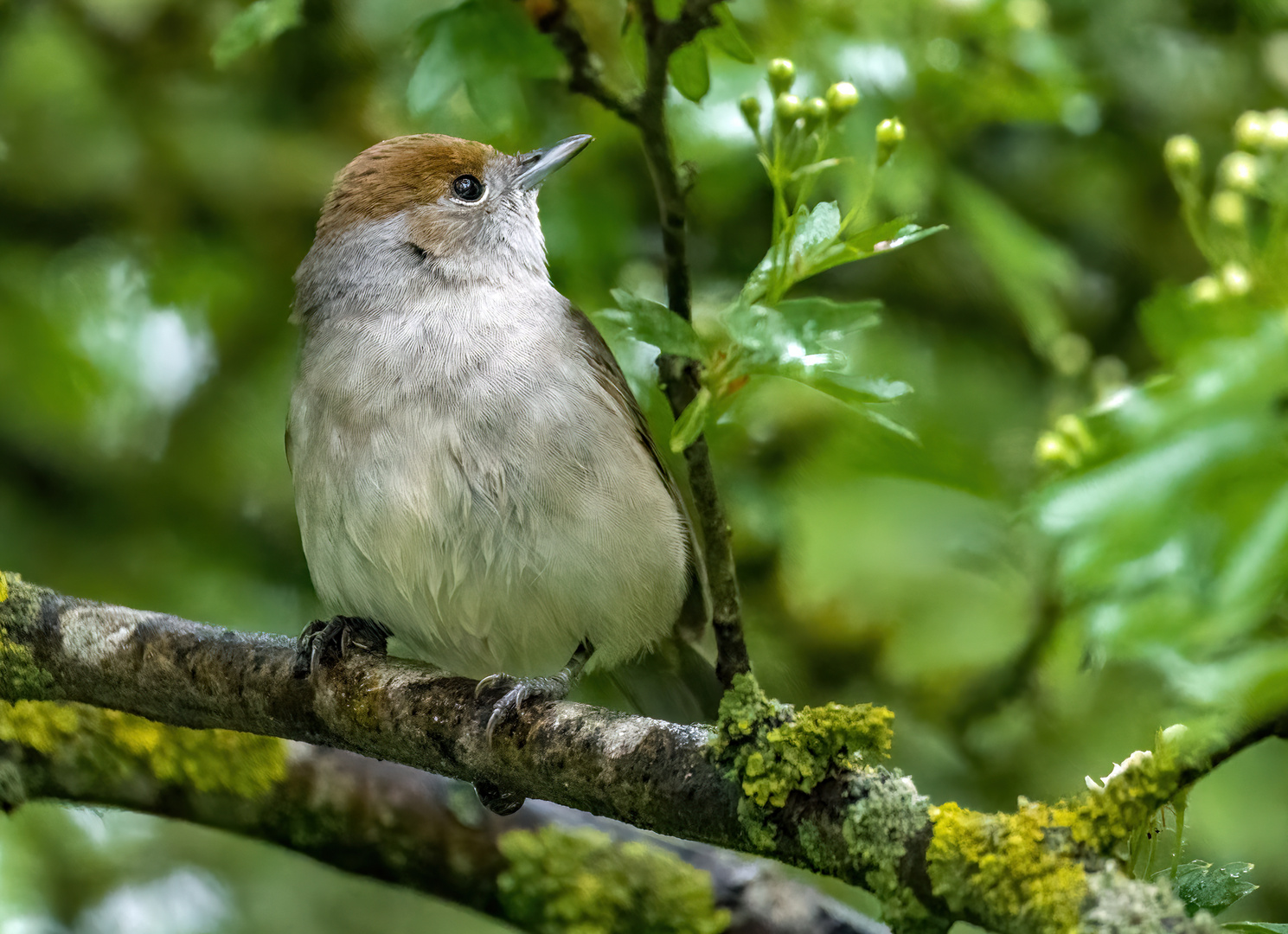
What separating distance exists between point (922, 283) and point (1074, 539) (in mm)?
4411

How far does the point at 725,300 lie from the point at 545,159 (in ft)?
3.41

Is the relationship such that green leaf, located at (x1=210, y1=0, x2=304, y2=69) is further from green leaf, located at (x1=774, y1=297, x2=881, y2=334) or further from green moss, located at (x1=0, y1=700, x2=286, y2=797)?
green moss, located at (x1=0, y1=700, x2=286, y2=797)

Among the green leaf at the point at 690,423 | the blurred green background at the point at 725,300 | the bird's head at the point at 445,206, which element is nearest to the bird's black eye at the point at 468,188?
Answer: the bird's head at the point at 445,206

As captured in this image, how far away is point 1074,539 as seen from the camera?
2.10 metres

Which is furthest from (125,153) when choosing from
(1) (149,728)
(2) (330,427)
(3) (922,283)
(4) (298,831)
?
→ (3) (922,283)

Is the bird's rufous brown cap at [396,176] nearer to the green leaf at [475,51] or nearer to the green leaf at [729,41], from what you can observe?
the green leaf at [475,51]

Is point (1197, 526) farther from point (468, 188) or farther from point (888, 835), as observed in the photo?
point (468, 188)

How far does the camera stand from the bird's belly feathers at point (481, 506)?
4.00m

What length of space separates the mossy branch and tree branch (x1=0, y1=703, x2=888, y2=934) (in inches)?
6.2

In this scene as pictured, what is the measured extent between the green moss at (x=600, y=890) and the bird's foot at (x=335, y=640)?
890 mm

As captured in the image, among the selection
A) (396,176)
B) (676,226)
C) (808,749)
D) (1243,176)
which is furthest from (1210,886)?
(396,176)

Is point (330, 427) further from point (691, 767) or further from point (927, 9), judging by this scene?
point (927, 9)

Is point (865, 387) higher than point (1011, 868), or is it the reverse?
point (865, 387)

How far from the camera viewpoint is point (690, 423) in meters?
2.64
